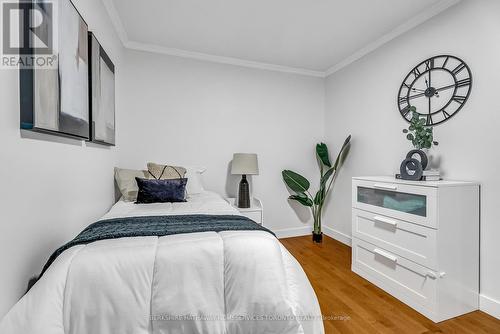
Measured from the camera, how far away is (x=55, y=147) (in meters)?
1.29

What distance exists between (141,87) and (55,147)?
1.92m

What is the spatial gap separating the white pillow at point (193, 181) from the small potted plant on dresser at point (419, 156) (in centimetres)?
211

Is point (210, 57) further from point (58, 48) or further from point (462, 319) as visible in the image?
point (462, 319)

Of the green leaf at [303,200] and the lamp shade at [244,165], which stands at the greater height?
the lamp shade at [244,165]

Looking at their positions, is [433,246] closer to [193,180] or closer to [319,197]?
[319,197]

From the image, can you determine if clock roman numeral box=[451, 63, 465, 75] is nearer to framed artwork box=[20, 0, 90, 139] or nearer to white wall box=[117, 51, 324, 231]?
white wall box=[117, 51, 324, 231]

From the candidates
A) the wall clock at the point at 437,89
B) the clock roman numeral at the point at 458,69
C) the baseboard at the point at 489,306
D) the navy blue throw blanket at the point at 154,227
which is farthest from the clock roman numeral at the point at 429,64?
the navy blue throw blanket at the point at 154,227

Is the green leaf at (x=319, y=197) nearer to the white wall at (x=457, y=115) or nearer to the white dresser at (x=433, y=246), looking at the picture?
the white wall at (x=457, y=115)

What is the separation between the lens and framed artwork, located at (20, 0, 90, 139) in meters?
1.06

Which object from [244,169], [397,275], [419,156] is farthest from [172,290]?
[419,156]

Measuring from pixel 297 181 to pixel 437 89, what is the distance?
190 cm

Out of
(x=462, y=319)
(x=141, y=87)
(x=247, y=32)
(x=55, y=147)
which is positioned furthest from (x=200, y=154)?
(x=462, y=319)

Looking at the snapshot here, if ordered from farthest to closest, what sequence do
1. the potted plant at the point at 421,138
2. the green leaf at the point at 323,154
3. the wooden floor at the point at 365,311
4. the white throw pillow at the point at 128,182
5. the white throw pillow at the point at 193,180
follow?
the green leaf at the point at 323,154 < the white throw pillow at the point at 193,180 < the white throw pillow at the point at 128,182 < the potted plant at the point at 421,138 < the wooden floor at the point at 365,311

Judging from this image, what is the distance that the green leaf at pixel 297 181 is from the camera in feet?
11.5
